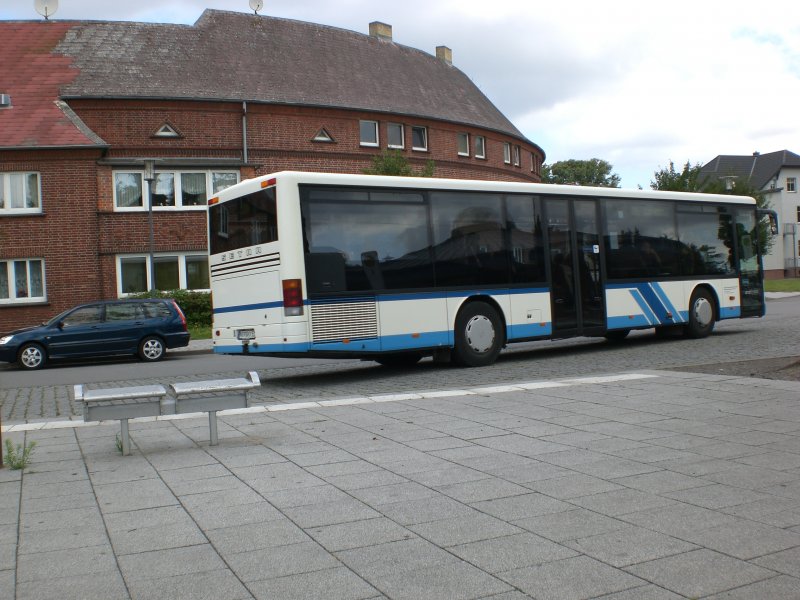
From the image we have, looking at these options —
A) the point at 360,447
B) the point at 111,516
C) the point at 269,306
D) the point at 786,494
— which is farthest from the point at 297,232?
the point at 786,494

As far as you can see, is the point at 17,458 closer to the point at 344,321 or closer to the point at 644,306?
the point at 344,321

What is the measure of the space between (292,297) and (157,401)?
5.09 m

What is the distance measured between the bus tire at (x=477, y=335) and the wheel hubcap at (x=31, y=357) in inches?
454

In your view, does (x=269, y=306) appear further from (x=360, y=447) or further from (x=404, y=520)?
(x=404, y=520)

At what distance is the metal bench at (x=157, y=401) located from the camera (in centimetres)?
720

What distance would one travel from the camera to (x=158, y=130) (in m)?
33.2

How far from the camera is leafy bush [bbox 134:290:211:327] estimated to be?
1179 inches

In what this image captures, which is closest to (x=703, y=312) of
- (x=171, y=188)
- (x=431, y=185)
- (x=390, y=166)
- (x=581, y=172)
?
(x=431, y=185)

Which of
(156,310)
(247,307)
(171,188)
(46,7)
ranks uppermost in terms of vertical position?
(46,7)

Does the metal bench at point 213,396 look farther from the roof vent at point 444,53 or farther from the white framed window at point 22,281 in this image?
the roof vent at point 444,53

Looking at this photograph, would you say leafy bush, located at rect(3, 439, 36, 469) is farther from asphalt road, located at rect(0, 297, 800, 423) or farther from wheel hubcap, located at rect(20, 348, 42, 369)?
wheel hubcap, located at rect(20, 348, 42, 369)

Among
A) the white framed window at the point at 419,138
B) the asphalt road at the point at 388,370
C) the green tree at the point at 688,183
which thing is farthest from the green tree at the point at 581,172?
the asphalt road at the point at 388,370

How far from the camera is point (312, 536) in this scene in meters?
4.83

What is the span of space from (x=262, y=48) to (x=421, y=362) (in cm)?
2568
